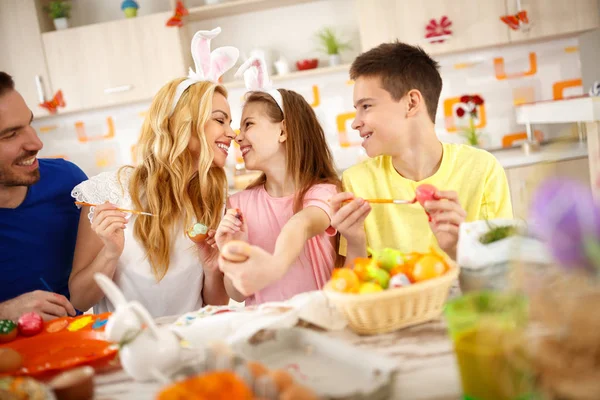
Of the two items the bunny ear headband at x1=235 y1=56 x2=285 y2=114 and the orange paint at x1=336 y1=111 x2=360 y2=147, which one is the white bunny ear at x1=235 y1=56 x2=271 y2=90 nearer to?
the bunny ear headband at x1=235 y1=56 x2=285 y2=114

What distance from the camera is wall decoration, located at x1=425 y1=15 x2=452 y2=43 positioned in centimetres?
322

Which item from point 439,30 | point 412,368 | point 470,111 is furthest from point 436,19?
point 412,368

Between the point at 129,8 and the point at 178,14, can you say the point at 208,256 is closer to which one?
the point at 178,14

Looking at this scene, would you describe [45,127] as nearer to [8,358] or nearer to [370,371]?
[8,358]

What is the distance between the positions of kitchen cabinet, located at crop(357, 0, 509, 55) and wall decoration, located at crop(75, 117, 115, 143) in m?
1.91

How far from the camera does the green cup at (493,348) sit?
0.66m

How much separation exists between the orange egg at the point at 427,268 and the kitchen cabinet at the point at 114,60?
2.73 meters

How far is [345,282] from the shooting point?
1002mm

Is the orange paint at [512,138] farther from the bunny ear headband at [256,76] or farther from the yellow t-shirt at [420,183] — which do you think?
the bunny ear headband at [256,76]

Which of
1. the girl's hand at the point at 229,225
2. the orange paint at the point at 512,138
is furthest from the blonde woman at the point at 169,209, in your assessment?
the orange paint at the point at 512,138

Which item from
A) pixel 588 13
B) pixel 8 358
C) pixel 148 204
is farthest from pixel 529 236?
pixel 588 13

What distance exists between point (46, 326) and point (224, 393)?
2.57 feet

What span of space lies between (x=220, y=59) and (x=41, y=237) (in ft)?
2.76

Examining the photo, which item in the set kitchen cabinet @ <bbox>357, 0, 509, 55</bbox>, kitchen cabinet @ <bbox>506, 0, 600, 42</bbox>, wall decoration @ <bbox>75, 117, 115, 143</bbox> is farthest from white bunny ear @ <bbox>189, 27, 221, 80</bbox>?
wall decoration @ <bbox>75, 117, 115, 143</bbox>
